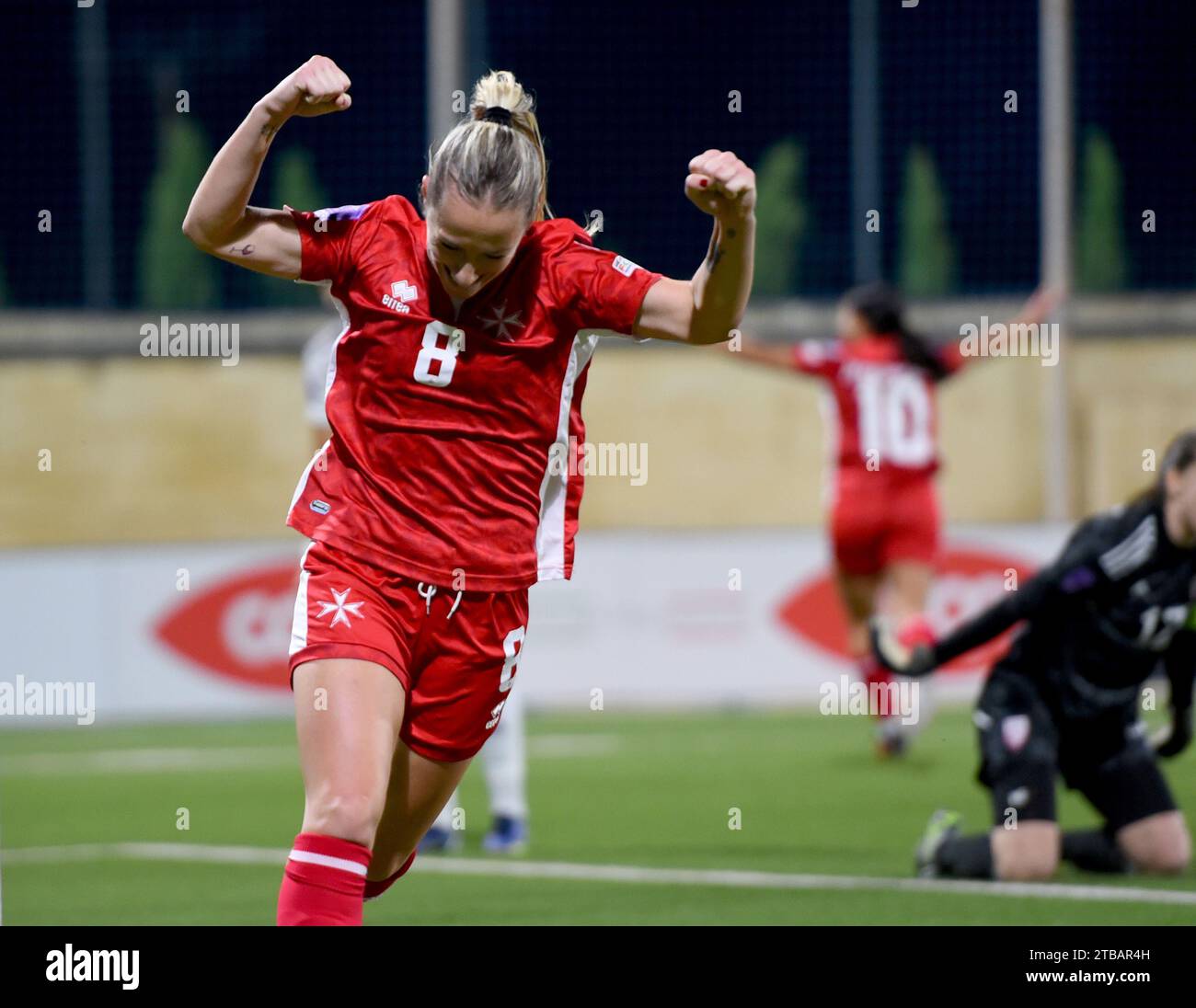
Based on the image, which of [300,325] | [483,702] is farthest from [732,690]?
[483,702]

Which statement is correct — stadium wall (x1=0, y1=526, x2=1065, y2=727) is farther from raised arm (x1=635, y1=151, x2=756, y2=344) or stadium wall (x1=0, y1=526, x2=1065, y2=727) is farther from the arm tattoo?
the arm tattoo

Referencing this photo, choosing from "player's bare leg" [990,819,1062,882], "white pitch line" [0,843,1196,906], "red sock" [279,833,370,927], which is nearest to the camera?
"red sock" [279,833,370,927]

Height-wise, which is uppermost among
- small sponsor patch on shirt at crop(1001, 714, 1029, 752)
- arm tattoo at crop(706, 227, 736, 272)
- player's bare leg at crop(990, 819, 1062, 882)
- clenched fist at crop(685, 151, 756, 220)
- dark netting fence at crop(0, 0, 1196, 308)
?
dark netting fence at crop(0, 0, 1196, 308)

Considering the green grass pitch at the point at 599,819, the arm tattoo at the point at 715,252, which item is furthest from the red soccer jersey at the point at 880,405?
the arm tattoo at the point at 715,252

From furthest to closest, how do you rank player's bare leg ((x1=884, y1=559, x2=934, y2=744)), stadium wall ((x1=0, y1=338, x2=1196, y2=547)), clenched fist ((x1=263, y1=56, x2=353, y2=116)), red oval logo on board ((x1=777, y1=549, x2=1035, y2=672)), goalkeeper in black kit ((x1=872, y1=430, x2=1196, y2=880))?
stadium wall ((x1=0, y1=338, x2=1196, y2=547)) → red oval logo on board ((x1=777, y1=549, x2=1035, y2=672)) → player's bare leg ((x1=884, y1=559, x2=934, y2=744)) → goalkeeper in black kit ((x1=872, y1=430, x2=1196, y2=880)) → clenched fist ((x1=263, y1=56, x2=353, y2=116))

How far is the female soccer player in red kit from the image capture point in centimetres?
429

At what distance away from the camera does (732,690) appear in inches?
556

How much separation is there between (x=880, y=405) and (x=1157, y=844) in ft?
16.5

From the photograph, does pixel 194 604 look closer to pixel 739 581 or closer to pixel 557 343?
pixel 739 581

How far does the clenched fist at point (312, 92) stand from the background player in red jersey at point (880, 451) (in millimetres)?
7332

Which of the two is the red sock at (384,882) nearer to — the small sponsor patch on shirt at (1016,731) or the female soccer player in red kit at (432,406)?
the female soccer player in red kit at (432,406)
